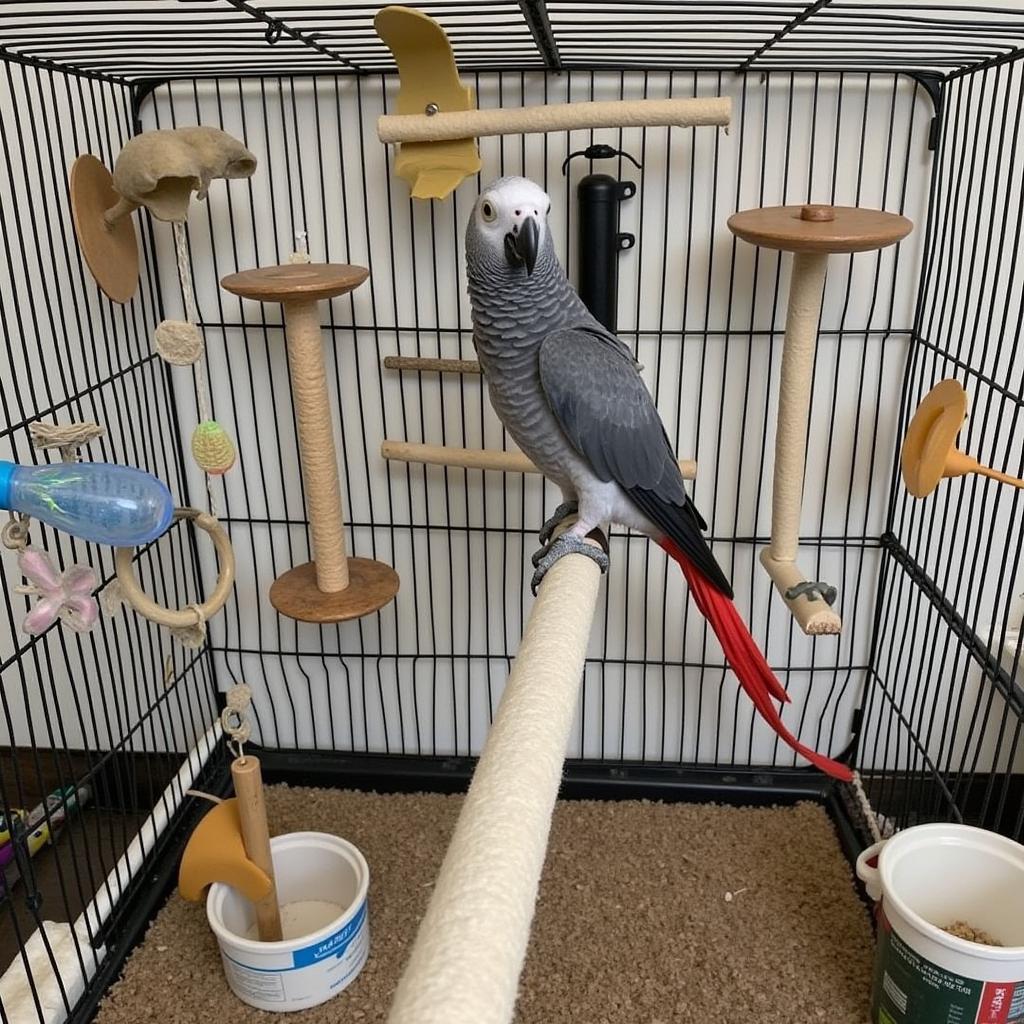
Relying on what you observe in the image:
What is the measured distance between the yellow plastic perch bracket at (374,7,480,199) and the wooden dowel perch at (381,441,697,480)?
1.21 ft

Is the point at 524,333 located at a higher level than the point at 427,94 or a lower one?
lower

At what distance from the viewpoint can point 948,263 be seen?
123 centimetres

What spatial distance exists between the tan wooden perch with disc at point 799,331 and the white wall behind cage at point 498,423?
0.47 ft

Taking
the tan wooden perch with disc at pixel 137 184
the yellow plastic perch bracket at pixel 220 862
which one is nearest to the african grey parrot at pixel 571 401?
the tan wooden perch with disc at pixel 137 184

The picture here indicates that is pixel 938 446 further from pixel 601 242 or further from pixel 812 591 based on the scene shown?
pixel 601 242

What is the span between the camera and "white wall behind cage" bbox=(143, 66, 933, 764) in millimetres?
1254

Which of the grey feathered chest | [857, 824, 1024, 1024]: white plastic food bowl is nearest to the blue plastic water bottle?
the grey feathered chest

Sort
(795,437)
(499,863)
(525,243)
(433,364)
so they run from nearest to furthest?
(499,863), (525,243), (795,437), (433,364)

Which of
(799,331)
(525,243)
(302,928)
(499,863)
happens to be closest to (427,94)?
(525,243)

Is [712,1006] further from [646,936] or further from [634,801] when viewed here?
[634,801]

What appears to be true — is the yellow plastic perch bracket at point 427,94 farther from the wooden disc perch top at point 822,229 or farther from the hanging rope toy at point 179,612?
the hanging rope toy at point 179,612

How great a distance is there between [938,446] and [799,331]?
250mm

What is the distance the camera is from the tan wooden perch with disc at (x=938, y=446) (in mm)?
995

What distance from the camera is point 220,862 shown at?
3.83 feet
